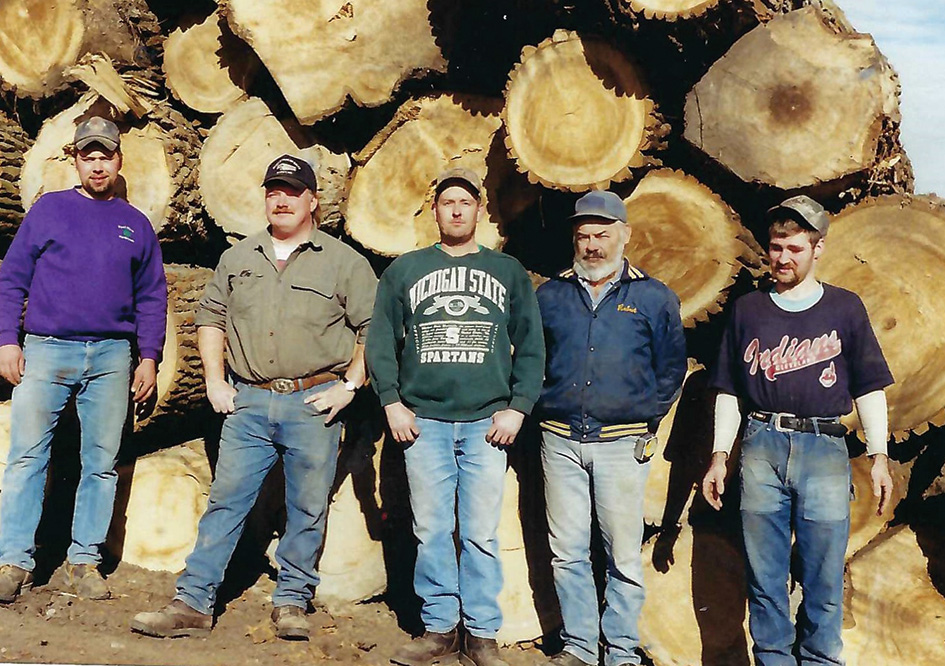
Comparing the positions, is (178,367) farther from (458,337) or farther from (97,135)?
(458,337)

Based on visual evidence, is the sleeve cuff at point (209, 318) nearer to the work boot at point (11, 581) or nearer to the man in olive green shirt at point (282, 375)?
the man in olive green shirt at point (282, 375)

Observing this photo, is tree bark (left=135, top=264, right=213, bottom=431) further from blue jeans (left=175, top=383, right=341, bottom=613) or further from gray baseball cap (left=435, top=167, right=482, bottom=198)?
gray baseball cap (left=435, top=167, right=482, bottom=198)

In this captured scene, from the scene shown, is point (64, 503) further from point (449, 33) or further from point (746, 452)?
point (746, 452)

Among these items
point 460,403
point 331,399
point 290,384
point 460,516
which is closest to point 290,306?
point 290,384

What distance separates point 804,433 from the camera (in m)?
3.35

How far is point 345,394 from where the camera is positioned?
12.4ft

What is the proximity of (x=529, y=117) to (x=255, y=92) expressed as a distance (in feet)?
6.14

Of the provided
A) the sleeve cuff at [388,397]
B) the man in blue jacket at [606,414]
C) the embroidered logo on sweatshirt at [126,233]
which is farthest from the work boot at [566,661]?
the embroidered logo on sweatshirt at [126,233]

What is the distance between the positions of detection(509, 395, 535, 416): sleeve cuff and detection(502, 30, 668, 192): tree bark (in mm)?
989

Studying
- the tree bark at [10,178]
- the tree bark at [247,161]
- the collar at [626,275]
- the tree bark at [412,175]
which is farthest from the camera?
the tree bark at [10,178]

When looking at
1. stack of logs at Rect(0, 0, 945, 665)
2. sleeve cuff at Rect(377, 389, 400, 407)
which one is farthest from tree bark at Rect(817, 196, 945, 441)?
sleeve cuff at Rect(377, 389, 400, 407)

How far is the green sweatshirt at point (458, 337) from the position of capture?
3.59m

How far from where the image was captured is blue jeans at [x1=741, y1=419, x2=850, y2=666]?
10.9ft

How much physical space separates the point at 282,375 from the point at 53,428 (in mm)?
1239
